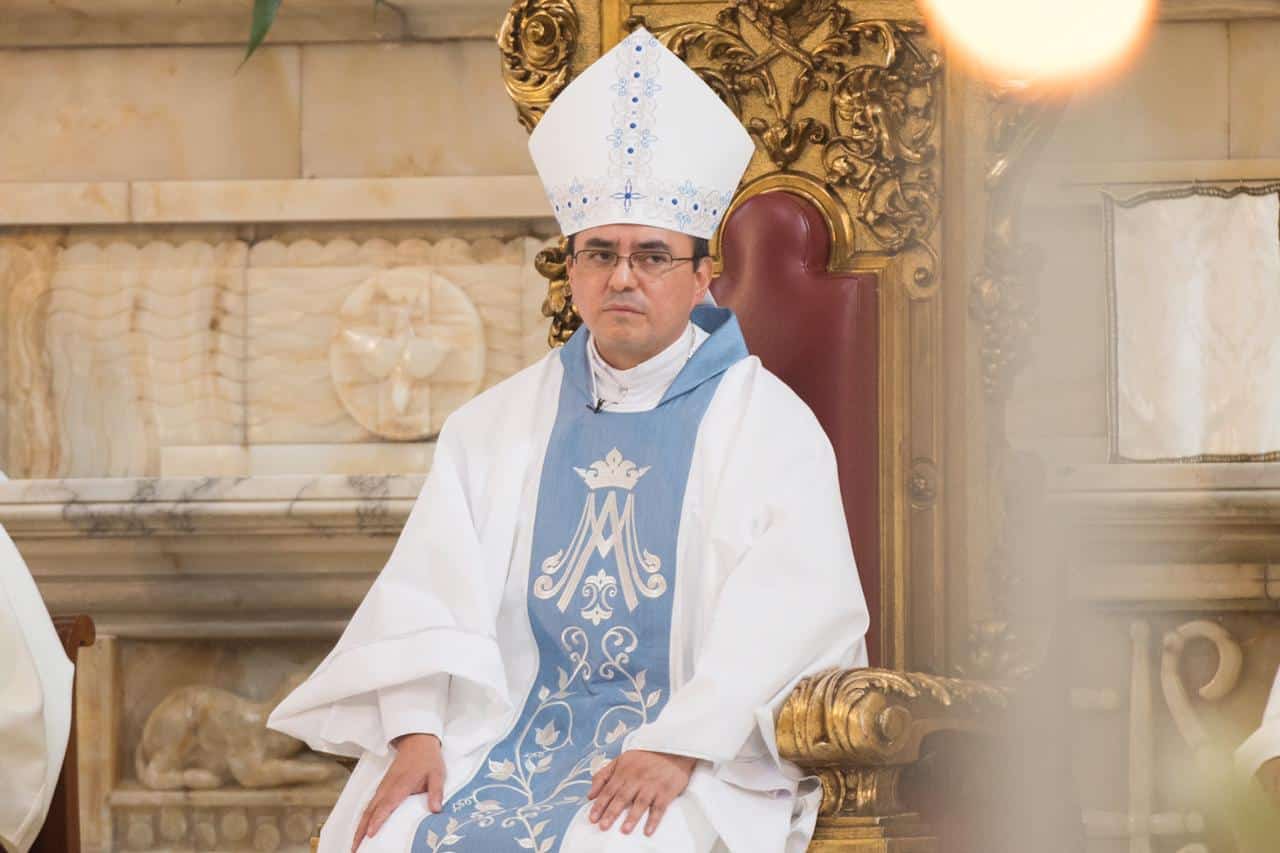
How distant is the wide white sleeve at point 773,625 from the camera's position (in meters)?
2.81

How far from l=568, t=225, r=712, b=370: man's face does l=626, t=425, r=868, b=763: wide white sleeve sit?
1.02 ft

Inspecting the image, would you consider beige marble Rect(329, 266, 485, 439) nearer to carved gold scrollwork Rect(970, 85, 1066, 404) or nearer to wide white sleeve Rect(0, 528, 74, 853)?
wide white sleeve Rect(0, 528, 74, 853)

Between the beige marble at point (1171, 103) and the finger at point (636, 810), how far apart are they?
7.44ft

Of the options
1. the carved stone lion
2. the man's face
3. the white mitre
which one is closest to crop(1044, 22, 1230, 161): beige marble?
the white mitre

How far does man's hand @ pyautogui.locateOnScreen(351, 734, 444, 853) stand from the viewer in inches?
113

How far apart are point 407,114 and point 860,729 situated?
104 inches

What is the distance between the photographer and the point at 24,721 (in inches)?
139

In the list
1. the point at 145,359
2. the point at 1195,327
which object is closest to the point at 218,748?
the point at 145,359

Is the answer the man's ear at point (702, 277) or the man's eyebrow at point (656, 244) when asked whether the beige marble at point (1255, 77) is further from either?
the man's eyebrow at point (656, 244)

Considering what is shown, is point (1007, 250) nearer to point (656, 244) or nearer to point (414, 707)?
point (656, 244)

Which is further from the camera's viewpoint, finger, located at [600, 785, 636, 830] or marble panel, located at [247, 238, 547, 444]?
marble panel, located at [247, 238, 547, 444]

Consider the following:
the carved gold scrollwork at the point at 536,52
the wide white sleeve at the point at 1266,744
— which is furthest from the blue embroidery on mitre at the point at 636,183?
the wide white sleeve at the point at 1266,744

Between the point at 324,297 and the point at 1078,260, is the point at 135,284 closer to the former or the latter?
the point at 324,297

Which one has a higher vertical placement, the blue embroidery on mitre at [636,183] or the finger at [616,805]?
the blue embroidery on mitre at [636,183]
